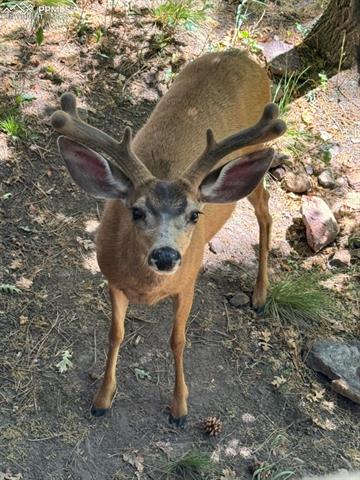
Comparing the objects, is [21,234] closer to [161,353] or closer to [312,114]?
[161,353]

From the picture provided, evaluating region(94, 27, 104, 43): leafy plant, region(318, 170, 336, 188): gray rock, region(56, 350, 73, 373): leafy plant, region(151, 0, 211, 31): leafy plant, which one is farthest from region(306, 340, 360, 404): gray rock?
region(151, 0, 211, 31): leafy plant

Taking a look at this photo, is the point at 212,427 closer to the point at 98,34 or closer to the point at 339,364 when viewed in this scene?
the point at 339,364

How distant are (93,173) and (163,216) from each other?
46 cm

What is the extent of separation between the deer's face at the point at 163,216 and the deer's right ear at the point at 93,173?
121 mm

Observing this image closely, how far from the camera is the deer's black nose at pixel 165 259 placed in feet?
11.7

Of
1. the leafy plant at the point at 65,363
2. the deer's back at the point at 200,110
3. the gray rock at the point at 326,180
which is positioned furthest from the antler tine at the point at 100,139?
the gray rock at the point at 326,180

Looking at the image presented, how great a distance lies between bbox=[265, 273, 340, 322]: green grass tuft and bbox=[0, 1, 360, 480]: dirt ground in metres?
0.09

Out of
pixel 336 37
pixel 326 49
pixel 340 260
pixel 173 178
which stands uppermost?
pixel 173 178

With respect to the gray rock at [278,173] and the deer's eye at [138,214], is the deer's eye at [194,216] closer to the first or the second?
the deer's eye at [138,214]

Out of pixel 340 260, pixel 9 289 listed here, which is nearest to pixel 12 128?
pixel 9 289

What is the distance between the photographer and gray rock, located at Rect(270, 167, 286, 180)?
6.73 meters

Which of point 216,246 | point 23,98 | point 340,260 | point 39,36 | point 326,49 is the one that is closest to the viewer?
point 216,246

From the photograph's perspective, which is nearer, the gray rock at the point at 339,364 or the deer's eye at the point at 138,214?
the deer's eye at the point at 138,214

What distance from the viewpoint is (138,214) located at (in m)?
3.81
